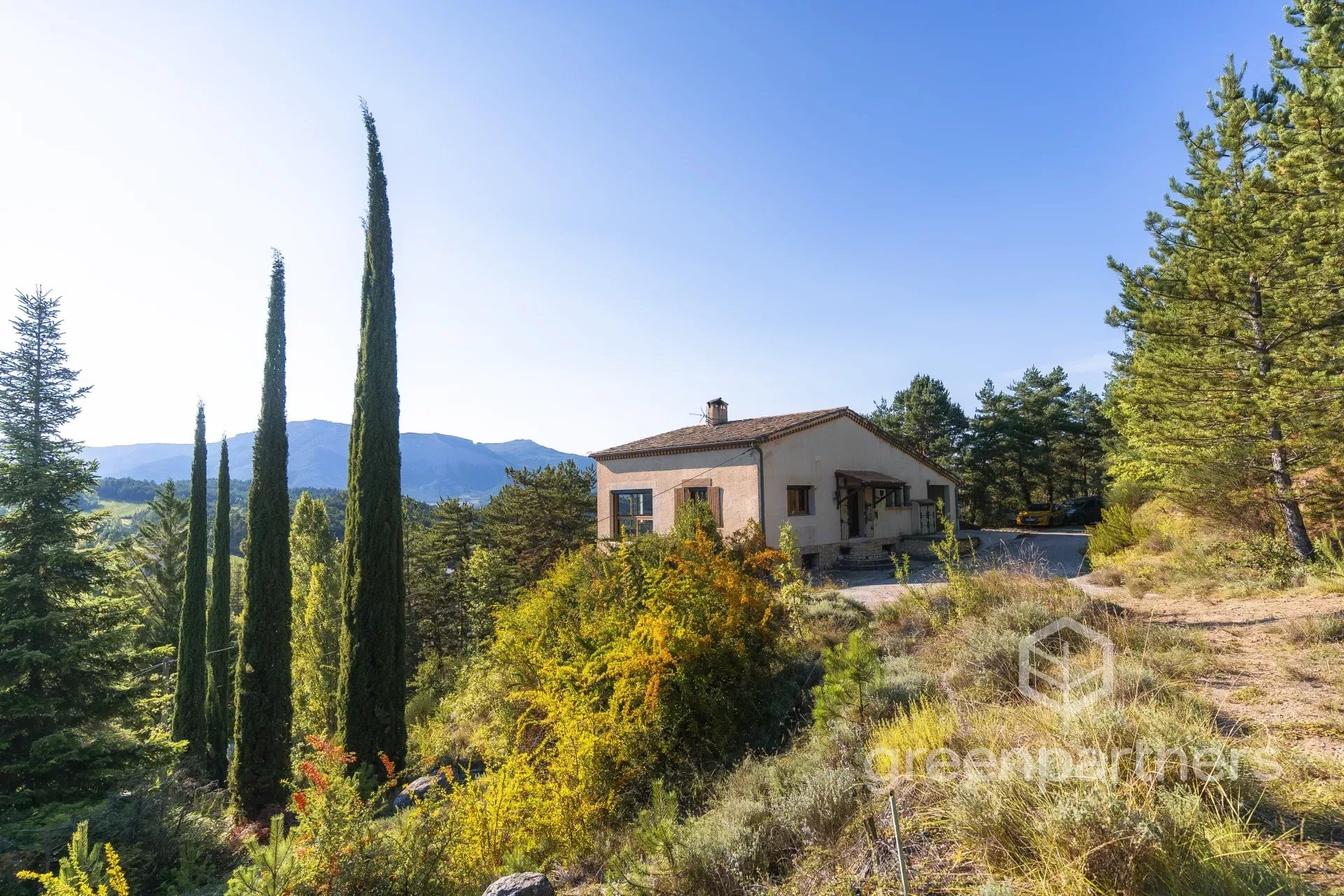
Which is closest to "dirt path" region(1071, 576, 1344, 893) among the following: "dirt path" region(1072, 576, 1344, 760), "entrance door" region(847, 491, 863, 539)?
"dirt path" region(1072, 576, 1344, 760)

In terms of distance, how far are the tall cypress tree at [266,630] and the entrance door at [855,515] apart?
18.1 m

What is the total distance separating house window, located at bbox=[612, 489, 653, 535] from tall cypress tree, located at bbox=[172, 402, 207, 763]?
13.6 m

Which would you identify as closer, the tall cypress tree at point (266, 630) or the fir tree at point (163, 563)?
the tall cypress tree at point (266, 630)

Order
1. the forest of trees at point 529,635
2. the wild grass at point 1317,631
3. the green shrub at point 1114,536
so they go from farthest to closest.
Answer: the green shrub at point 1114,536 < the wild grass at point 1317,631 < the forest of trees at point 529,635

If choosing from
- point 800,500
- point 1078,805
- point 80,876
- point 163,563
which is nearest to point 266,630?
point 80,876

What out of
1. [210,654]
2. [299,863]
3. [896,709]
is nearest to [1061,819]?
[896,709]

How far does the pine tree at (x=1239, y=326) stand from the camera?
9258mm

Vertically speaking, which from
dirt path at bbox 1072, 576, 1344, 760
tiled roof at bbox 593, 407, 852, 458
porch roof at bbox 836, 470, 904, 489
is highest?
tiled roof at bbox 593, 407, 852, 458

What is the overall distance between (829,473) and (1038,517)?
13679mm

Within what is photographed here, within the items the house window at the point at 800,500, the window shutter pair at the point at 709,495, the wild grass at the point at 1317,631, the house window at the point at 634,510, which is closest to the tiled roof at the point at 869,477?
the house window at the point at 800,500

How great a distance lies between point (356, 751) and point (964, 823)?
11.6 metres

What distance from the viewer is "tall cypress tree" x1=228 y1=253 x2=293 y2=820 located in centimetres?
1271

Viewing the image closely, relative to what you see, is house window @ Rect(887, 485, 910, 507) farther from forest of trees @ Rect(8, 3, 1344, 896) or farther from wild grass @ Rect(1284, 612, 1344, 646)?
wild grass @ Rect(1284, 612, 1344, 646)

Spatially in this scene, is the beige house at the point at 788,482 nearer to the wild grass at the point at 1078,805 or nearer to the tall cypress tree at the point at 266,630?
the tall cypress tree at the point at 266,630
